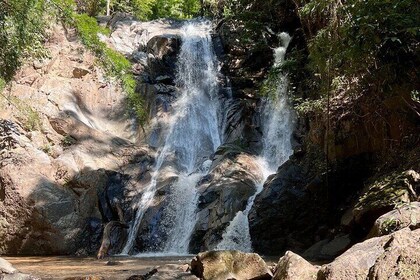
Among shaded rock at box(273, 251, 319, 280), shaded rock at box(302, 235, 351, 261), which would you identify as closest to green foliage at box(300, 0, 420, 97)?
shaded rock at box(302, 235, 351, 261)

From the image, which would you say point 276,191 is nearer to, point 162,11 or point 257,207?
point 257,207

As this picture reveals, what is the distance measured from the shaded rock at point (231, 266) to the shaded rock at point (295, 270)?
575mm

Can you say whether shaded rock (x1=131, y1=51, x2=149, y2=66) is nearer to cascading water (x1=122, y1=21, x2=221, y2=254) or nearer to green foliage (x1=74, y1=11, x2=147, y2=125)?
cascading water (x1=122, y1=21, x2=221, y2=254)

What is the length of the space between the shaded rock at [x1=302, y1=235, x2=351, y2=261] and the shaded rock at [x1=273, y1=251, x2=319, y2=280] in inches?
149

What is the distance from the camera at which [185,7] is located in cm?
3262

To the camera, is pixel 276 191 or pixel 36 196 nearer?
pixel 276 191

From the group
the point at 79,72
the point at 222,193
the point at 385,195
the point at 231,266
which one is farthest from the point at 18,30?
the point at 79,72

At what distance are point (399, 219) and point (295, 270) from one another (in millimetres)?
1520

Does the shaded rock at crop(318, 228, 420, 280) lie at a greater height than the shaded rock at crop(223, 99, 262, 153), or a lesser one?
lesser

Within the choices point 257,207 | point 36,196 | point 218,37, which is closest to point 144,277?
point 257,207

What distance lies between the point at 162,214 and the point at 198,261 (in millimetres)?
6803

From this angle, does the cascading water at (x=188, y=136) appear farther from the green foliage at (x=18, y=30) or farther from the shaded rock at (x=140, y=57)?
the green foliage at (x=18, y=30)

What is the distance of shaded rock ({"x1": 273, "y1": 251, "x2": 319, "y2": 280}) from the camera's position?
534 cm

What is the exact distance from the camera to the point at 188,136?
18.2m
